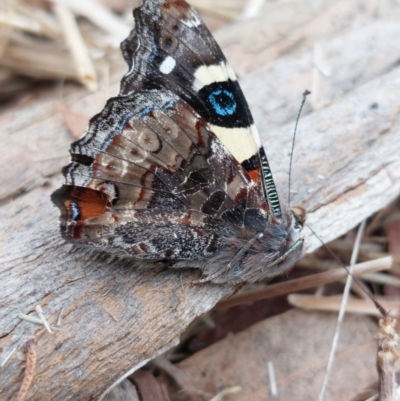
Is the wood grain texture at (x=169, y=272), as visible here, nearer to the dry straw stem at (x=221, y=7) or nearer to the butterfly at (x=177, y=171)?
the butterfly at (x=177, y=171)

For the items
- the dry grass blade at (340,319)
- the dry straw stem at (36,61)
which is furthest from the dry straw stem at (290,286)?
the dry straw stem at (36,61)

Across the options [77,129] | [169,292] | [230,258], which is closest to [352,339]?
[230,258]

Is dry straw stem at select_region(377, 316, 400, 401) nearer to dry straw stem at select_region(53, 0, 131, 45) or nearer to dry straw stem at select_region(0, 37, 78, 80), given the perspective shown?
dry straw stem at select_region(0, 37, 78, 80)

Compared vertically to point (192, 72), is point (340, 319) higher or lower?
lower

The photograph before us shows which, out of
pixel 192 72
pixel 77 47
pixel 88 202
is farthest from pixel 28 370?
pixel 77 47

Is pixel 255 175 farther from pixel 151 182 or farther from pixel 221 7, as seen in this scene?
pixel 221 7

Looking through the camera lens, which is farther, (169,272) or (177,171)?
(169,272)

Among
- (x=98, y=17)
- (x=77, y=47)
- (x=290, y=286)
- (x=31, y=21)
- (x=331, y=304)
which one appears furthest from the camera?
(x=98, y=17)

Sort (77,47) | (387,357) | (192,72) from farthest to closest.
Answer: (77,47), (192,72), (387,357)
